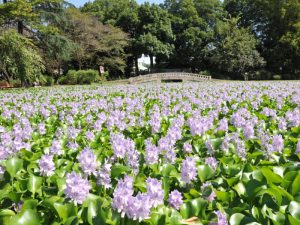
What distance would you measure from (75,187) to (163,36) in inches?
1713

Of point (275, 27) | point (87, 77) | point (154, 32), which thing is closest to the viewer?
point (87, 77)

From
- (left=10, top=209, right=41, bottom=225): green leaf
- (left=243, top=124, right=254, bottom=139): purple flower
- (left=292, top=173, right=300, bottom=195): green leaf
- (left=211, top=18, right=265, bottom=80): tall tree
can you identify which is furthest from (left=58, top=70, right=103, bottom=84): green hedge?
(left=10, top=209, right=41, bottom=225): green leaf

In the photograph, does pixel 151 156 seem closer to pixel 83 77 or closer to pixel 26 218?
pixel 26 218

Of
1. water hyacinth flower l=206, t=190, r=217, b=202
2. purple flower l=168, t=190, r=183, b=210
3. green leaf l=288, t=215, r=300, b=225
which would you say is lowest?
water hyacinth flower l=206, t=190, r=217, b=202

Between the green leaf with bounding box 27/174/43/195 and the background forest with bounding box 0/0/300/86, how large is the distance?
80.6 feet

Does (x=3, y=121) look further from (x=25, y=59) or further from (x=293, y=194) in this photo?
(x=25, y=59)

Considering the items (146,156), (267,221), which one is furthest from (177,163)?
(267,221)

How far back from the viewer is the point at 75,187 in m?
1.64

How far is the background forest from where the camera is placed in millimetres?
29000

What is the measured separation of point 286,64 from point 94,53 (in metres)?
19.5

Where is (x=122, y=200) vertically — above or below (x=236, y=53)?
below

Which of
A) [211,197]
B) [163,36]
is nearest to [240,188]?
[211,197]

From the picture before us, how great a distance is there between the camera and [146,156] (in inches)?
93.4

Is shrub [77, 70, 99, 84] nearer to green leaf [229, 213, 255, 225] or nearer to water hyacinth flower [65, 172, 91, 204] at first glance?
water hyacinth flower [65, 172, 91, 204]
